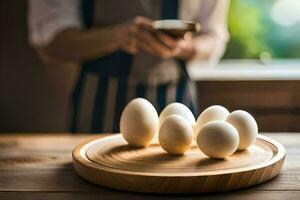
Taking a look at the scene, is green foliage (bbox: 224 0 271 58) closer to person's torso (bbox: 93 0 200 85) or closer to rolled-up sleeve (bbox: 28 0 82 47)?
person's torso (bbox: 93 0 200 85)

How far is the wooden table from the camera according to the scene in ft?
2.81

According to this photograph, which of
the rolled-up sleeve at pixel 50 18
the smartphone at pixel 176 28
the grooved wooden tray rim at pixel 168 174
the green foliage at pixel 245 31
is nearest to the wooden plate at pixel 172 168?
the grooved wooden tray rim at pixel 168 174

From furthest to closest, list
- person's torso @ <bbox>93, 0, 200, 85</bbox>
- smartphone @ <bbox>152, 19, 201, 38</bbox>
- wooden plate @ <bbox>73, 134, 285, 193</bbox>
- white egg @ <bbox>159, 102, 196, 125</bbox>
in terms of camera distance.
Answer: person's torso @ <bbox>93, 0, 200, 85</bbox> < smartphone @ <bbox>152, 19, 201, 38</bbox> < white egg @ <bbox>159, 102, 196, 125</bbox> < wooden plate @ <bbox>73, 134, 285, 193</bbox>

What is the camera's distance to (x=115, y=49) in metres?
1.76

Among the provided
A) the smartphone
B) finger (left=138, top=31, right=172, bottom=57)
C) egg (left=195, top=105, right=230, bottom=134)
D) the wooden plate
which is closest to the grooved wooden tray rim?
the wooden plate

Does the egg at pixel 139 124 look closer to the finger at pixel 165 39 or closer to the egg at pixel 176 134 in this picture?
the egg at pixel 176 134

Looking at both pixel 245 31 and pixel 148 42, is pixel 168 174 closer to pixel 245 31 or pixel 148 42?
pixel 148 42

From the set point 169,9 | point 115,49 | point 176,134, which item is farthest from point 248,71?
point 176,134

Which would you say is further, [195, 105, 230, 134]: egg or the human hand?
the human hand

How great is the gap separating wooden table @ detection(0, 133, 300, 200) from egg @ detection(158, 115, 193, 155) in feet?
0.43

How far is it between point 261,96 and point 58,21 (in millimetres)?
697

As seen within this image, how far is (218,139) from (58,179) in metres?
0.27

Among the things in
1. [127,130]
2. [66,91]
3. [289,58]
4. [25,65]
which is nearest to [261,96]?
[289,58]

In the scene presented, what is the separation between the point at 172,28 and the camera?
1425mm
